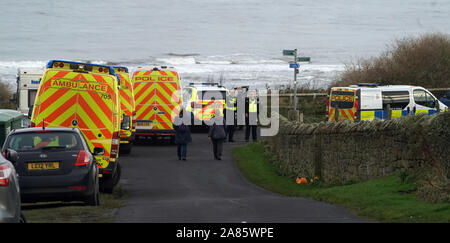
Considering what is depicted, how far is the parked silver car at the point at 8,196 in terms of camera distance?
8.14 metres

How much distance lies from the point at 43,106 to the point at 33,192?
14.0ft

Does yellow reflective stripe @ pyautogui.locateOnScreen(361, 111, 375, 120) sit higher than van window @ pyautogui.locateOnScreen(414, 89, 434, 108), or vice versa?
van window @ pyautogui.locateOnScreen(414, 89, 434, 108)

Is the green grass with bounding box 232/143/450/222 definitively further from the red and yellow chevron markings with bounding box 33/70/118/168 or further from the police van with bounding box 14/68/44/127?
the police van with bounding box 14/68/44/127

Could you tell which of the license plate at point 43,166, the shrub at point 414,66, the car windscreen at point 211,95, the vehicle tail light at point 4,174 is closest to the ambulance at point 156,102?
the car windscreen at point 211,95

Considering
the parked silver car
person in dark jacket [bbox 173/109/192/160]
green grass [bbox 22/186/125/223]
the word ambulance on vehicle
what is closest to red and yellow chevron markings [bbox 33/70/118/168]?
green grass [bbox 22/186/125/223]

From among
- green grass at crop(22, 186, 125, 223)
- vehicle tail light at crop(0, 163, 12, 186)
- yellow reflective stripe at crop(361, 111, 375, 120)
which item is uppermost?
yellow reflective stripe at crop(361, 111, 375, 120)

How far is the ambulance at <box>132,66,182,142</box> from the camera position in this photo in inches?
1099

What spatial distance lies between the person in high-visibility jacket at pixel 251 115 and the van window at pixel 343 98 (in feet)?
10.1

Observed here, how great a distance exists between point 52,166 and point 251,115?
16.2m

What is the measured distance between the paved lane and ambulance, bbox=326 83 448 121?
14.3 feet

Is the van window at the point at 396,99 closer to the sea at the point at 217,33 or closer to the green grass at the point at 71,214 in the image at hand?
the sea at the point at 217,33

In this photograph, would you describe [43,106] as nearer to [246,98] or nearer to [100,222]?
[100,222]
